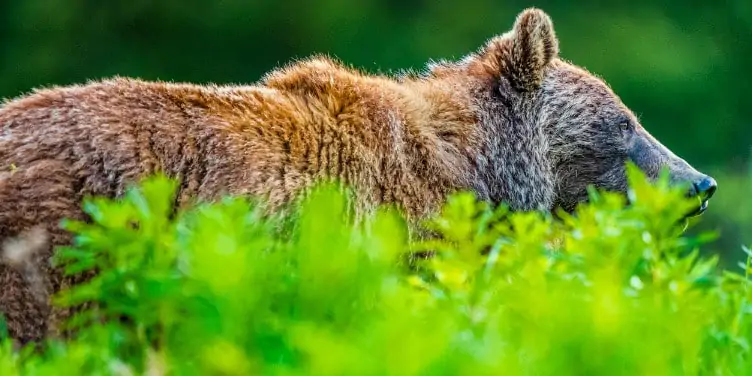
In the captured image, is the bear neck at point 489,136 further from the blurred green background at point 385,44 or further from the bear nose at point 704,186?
the blurred green background at point 385,44

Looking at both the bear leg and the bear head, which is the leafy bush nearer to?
the bear leg

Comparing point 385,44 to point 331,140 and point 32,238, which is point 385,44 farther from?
point 32,238

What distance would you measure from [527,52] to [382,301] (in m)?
3.70

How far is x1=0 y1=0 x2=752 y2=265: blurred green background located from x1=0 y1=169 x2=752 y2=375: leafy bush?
15839mm

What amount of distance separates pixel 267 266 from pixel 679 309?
89 cm

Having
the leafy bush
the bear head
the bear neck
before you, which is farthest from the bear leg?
the bear head

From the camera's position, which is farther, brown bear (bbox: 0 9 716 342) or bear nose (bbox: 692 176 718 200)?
bear nose (bbox: 692 176 718 200)

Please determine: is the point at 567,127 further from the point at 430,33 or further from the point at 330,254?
the point at 430,33

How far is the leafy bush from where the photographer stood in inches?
87.1

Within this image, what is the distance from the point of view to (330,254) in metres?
2.42

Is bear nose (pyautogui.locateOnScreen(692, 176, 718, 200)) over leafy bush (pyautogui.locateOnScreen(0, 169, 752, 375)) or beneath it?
over

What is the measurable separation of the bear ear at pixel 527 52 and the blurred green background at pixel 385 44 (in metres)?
12.7

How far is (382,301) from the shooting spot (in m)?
2.43

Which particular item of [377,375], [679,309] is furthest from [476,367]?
[679,309]
